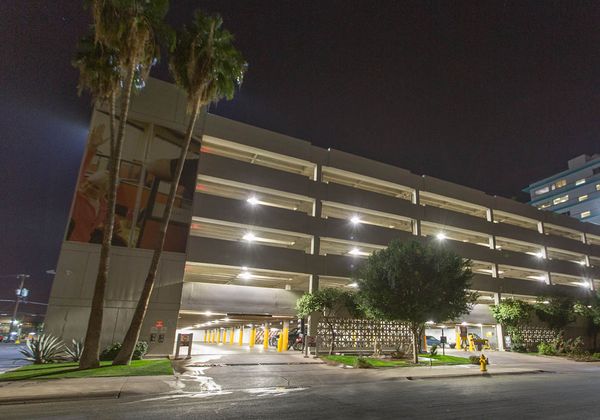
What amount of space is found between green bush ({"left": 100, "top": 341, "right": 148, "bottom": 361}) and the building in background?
9912 centimetres

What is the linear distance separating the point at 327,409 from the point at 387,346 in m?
22.2

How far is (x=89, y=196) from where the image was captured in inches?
947

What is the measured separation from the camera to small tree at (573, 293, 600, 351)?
39531 mm

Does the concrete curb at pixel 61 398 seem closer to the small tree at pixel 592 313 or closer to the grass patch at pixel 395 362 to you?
the grass patch at pixel 395 362

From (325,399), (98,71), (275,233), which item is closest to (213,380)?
(325,399)

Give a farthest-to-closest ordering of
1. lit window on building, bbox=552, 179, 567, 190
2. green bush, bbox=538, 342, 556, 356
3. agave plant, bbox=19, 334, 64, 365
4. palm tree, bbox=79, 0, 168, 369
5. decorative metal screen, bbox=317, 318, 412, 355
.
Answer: lit window on building, bbox=552, 179, 567, 190 < green bush, bbox=538, 342, 556, 356 < decorative metal screen, bbox=317, 318, 412, 355 < agave plant, bbox=19, 334, 64, 365 < palm tree, bbox=79, 0, 168, 369

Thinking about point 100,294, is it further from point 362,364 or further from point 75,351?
point 362,364

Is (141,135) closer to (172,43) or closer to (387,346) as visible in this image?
(172,43)

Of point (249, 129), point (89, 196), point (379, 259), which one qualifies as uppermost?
point (249, 129)

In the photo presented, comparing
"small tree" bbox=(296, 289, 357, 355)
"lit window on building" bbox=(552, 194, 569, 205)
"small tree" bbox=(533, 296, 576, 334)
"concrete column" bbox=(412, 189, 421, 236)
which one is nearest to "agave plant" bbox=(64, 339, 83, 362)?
"small tree" bbox=(296, 289, 357, 355)

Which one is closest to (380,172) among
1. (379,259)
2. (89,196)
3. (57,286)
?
(379,259)

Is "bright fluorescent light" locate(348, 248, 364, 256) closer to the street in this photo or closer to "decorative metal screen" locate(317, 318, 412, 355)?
"decorative metal screen" locate(317, 318, 412, 355)

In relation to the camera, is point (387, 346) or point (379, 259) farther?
point (387, 346)

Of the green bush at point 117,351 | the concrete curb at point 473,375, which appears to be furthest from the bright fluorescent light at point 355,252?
the green bush at point 117,351
